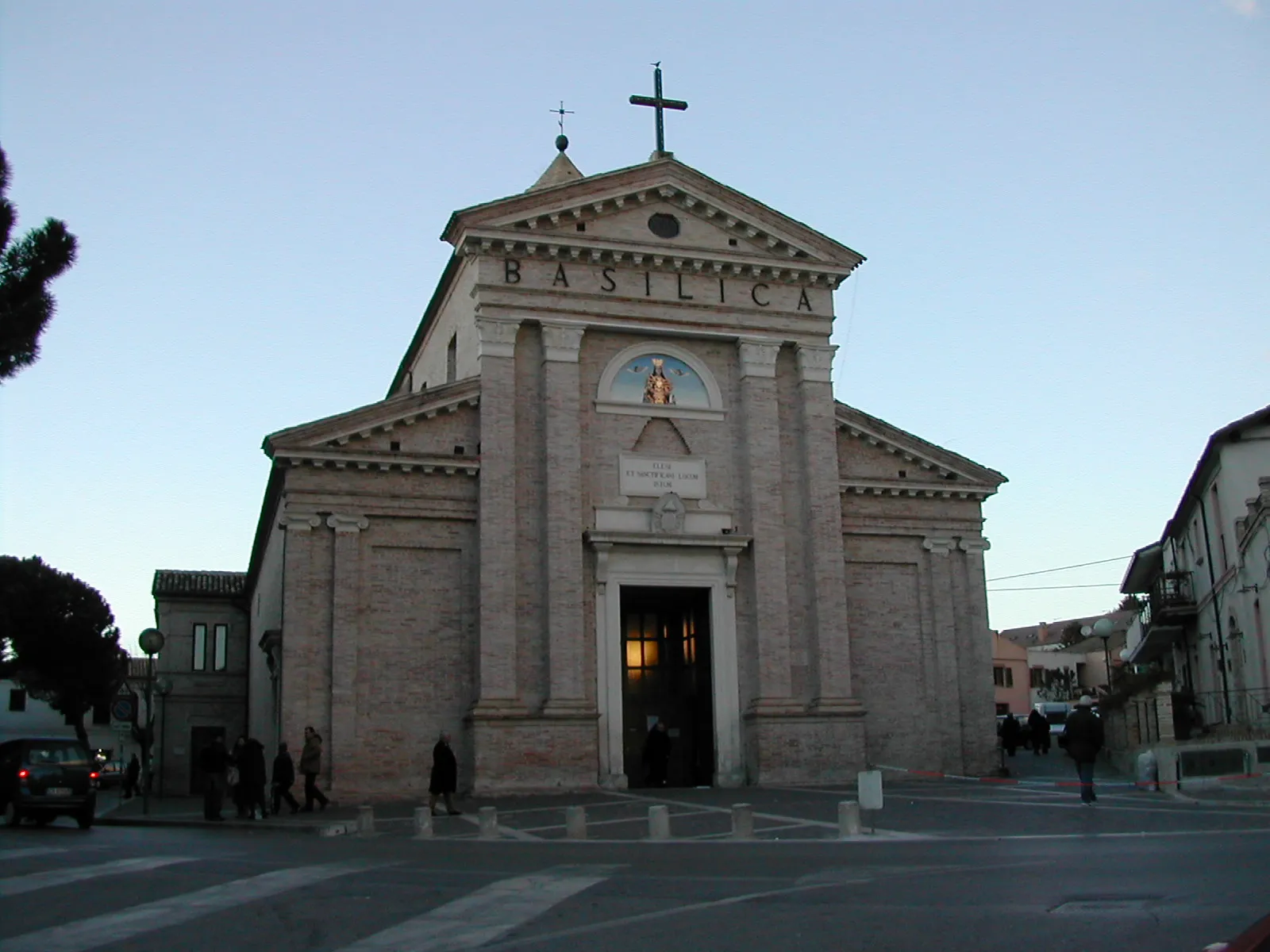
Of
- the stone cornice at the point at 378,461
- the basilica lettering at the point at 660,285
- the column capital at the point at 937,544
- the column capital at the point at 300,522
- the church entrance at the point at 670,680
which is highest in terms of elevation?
the basilica lettering at the point at 660,285

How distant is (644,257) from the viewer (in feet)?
93.9

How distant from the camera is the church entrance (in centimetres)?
2870

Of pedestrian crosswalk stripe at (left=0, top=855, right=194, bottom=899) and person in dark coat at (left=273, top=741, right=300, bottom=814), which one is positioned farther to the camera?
person in dark coat at (left=273, top=741, right=300, bottom=814)

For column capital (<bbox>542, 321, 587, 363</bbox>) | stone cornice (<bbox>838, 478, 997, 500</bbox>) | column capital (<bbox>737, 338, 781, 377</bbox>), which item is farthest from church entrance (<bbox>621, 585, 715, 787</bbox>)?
column capital (<bbox>542, 321, 587, 363</bbox>)

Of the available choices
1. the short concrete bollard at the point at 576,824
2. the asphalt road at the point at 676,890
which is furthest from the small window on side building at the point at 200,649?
the short concrete bollard at the point at 576,824

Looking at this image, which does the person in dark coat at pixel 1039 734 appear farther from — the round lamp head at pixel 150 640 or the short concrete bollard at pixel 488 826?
the short concrete bollard at pixel 488 826

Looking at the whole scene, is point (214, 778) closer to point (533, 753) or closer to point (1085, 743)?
point (533, 753)

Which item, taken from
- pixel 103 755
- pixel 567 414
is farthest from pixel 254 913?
pixel 103 755

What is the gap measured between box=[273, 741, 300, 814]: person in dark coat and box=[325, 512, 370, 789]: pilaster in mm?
1374

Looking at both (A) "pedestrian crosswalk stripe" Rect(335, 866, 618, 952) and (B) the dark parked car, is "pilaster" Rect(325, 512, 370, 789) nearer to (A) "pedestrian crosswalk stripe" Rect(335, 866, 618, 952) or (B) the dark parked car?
(B) the dark parked car

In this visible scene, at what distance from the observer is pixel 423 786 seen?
2552cm

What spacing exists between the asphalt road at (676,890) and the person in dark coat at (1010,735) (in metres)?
23.7

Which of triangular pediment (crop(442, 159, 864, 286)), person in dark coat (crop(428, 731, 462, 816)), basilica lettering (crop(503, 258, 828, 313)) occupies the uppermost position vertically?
triangular pediment (crop(442, 159, 864, 286))

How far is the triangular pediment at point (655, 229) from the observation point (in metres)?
27.8
